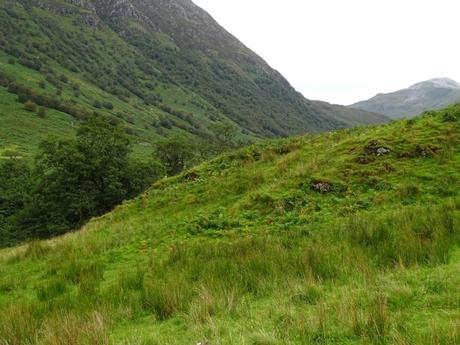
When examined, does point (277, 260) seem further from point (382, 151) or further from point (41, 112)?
point (41, 112)

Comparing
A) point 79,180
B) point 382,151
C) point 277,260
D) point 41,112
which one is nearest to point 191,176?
point 382,151

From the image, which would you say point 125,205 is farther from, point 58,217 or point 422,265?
point 58,217

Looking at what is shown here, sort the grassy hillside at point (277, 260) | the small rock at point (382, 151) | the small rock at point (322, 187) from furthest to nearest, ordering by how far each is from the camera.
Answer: the small rock at point (382, 151) < the small rock at point (322, 187) < the grassy hillside at point (277, 260)

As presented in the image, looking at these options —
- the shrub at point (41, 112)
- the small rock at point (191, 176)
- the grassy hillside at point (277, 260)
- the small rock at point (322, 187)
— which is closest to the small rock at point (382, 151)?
the grassy hillside at point (277, 260)

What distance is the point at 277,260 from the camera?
290 inches

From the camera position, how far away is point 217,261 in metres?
7.94

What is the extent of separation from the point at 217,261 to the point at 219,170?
34.7 ft

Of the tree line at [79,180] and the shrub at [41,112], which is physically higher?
the shrub at [41,112]

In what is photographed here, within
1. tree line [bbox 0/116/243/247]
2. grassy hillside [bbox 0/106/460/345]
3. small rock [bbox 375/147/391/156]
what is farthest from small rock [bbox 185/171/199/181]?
tree line [bbox 0/116/243/247]

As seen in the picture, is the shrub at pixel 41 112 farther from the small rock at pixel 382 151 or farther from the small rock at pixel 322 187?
the small rock at pixel 322 187

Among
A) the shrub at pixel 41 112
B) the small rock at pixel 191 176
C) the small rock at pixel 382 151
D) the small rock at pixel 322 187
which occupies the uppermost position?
the shrub at pixel 41 112

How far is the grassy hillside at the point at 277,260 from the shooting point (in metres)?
4.67

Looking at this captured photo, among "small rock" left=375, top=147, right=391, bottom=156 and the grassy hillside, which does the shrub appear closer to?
the grassy hillside

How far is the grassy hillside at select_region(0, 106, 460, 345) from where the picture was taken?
15.3ft
